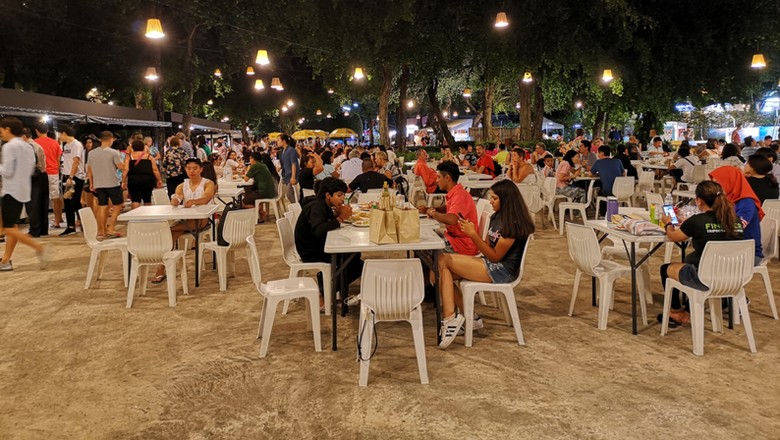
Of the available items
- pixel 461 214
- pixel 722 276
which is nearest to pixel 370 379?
pixel 461 214

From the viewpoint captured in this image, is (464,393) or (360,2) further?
(360,2)

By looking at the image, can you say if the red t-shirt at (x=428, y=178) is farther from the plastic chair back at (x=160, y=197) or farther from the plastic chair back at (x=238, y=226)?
the plastic chair back at (x=238, y=226)

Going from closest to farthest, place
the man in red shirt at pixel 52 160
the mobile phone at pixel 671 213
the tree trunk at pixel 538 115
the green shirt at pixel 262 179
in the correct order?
the mobile phone at pixel 671 213 → the green shirt at pixel 262 179 → the man in red shirt at pixel 52 160 → the tree trunk at pixel 538 115

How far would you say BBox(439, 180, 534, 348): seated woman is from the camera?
16.1ft

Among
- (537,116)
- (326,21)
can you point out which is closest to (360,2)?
(326,21)

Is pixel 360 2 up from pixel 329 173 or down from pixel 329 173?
up

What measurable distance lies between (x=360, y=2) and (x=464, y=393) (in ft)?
41.4

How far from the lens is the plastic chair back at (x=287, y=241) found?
5.63 m

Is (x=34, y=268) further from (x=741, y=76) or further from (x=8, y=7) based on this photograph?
(x=741, y=76)

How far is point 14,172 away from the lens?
283 inches

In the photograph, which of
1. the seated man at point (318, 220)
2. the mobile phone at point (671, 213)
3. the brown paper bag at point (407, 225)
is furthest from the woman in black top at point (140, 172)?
the mobile phone at point (671, 213)

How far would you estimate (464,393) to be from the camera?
4121 mm

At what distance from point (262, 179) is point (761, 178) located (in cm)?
716

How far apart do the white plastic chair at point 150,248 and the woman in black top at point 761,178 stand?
238 inches
